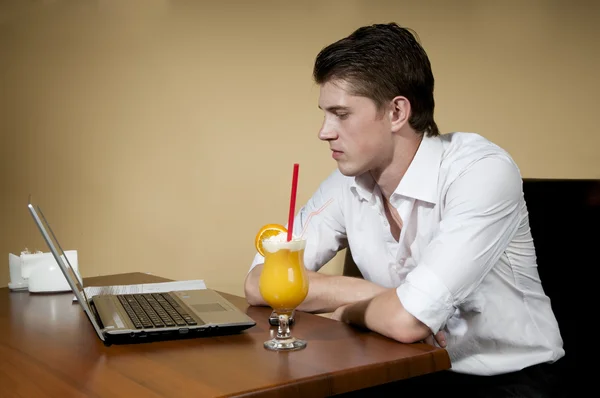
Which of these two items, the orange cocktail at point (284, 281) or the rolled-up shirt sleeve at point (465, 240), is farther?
the rolled-up shirt sleeve at point (465, 240)

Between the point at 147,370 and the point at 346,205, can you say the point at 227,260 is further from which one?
the point at 147,370

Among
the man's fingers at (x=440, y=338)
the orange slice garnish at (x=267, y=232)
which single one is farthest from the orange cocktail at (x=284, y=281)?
the man's fingers at (x=440, y=338)

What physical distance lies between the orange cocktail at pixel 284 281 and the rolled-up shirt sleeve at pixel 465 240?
0.24 meters

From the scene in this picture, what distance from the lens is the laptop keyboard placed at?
127cm

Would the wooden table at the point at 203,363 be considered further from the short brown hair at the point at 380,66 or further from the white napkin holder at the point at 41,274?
the short brown hair at the point at 380,66

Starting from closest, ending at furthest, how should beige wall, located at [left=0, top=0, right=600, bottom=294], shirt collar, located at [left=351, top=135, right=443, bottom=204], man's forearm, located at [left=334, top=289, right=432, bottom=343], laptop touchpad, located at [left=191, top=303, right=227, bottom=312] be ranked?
man's forearm, located at [left=334, top=289, right=432, bottom=343], laptop touchpad, located at [left=191, top=303, right=227, bottom=312], shirt collar, located at [left=351, top=135, right=443, bottom=204], beige wall, located at [left=0, top=0, right=600, bottom=294]

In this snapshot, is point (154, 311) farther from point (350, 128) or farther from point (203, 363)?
point (350, 128)

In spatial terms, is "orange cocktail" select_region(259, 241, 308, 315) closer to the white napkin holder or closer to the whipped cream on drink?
the whipped cream on drink

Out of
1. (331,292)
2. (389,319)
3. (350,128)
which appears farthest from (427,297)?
(350,128)

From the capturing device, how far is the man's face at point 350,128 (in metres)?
1.70

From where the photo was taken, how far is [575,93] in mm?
2812

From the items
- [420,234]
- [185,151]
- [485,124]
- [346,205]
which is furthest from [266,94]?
[420,234]

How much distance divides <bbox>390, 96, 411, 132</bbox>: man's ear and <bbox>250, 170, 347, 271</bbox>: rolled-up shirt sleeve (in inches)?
10.2

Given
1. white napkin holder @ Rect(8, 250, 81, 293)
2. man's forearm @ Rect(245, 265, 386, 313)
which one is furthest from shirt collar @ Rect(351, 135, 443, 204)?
white napkin holder @ Rect(8, 250, 81, 293)
